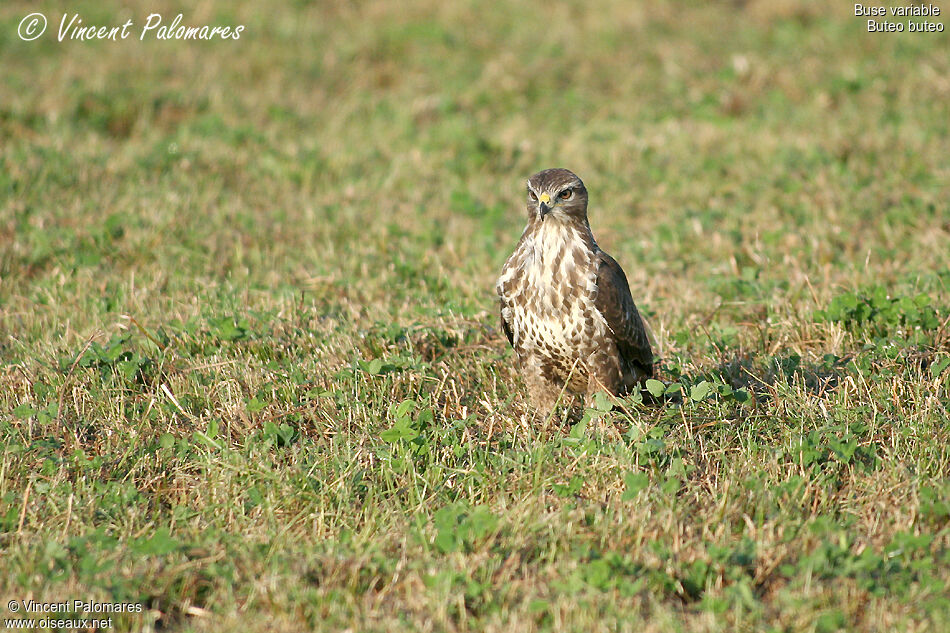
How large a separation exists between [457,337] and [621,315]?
1288 millimetres

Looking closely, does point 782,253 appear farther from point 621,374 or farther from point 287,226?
point 287,226

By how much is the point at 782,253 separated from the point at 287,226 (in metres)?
3.83

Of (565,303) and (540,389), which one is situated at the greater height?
(565,303)

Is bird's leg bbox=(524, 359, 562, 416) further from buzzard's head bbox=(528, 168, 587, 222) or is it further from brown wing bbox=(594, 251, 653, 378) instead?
buzzard's head bbox=(528, 168, 587, 222)

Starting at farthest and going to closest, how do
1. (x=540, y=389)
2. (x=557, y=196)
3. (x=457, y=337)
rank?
1. (x=457, y=337)
2. (x=540, y=389)
3. (x=557, y=196)

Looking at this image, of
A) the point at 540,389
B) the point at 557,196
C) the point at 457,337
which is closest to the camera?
the point at 557,196

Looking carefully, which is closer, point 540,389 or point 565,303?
point 565,303

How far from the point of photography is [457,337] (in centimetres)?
564

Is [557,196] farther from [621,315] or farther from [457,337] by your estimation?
[457,337]

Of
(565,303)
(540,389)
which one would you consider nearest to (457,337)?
(540,389)

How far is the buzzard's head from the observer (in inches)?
183

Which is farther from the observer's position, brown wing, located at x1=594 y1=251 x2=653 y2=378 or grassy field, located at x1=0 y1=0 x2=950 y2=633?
brown wing, located at x1=594 y1=251 x2=653 y2=378

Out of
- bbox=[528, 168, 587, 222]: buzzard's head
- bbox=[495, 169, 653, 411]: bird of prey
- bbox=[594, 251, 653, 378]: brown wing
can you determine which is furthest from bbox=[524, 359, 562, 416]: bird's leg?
bbox=[528, 168, 587, 222]: buzzard's head

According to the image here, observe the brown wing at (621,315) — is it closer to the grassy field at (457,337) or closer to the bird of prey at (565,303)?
the bird of prey at (565,303)
